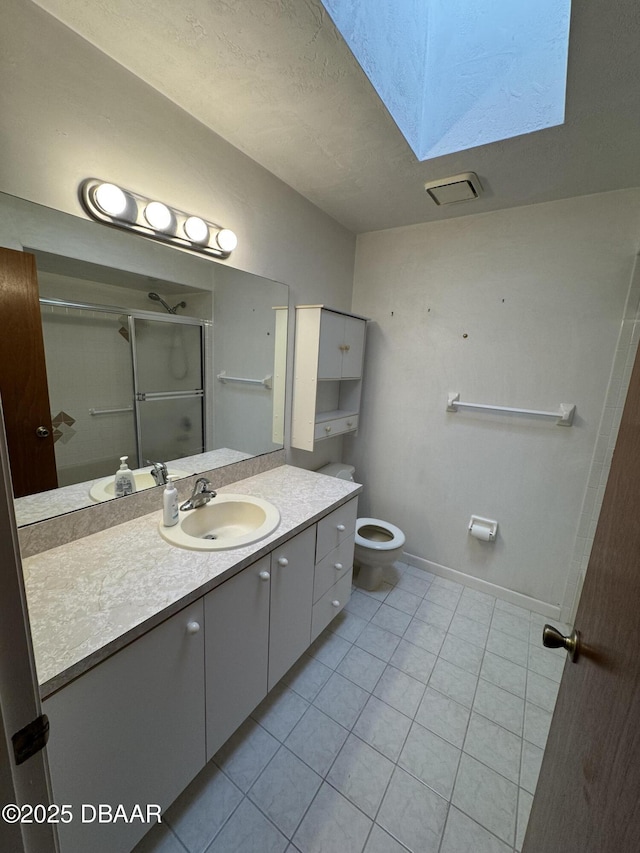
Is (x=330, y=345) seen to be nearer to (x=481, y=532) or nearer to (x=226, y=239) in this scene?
(x=226, y=239)

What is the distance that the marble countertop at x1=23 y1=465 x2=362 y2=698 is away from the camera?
73cm

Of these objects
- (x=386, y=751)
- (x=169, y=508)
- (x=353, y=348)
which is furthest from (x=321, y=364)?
(x=386, y=751)

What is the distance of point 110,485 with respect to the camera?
4.04ft

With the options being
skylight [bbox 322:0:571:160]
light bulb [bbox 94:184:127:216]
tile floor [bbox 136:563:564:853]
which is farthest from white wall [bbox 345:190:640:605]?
light bulb [bbox 94:184:127:216]

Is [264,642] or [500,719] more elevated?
[264,642]

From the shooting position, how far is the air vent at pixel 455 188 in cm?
156

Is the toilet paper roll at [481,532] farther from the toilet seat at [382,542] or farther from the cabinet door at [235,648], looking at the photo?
the cabinet door at [235,648]

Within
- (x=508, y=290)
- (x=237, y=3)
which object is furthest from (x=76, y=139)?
(x=508, y=290)

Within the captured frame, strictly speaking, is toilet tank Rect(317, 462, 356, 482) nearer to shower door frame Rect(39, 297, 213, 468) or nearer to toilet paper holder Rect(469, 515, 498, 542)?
toilet paper holder Rect(469, 515, 498, 542)

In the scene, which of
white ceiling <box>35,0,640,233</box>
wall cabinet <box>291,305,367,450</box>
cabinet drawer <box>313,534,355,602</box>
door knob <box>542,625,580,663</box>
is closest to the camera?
door knob <box>542,625,580,663</box>

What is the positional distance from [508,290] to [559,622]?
1985 millimetres

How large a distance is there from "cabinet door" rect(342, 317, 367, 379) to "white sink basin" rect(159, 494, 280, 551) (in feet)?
3.58

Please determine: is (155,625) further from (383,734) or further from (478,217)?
(478,217)

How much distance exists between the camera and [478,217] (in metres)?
1.94
